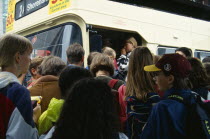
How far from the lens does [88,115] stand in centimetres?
112

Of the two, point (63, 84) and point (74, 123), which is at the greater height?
point (63, 84)

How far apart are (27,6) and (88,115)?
231 inches

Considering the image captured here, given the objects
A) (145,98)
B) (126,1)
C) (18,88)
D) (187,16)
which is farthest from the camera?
(187,16)

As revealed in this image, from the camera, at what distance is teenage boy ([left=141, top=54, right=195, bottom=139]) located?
1.69 metres

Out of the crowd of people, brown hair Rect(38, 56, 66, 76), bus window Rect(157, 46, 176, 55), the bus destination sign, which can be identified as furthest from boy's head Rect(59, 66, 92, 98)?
bus window Rect(157, 46, 176, 55)

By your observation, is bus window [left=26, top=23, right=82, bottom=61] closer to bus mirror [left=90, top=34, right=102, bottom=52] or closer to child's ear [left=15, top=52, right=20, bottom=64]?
bus mirror [left=90, top=34, right=102, bottom=52]

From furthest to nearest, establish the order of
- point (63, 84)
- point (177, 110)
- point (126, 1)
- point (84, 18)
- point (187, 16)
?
point (187, 16)
point (126, 1)
point (84, 18)
point (63, 84)
point (177, 110)

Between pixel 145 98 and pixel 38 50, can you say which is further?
pixel 38 50

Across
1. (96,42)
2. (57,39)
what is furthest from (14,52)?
(57,39)

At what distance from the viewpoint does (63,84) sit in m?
1.83

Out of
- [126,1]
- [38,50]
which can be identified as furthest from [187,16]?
[38,50]

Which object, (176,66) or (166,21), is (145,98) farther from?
(166,21)

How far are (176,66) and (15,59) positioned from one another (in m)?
1.17

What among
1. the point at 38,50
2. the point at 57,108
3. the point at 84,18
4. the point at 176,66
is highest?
the point at 84,18
